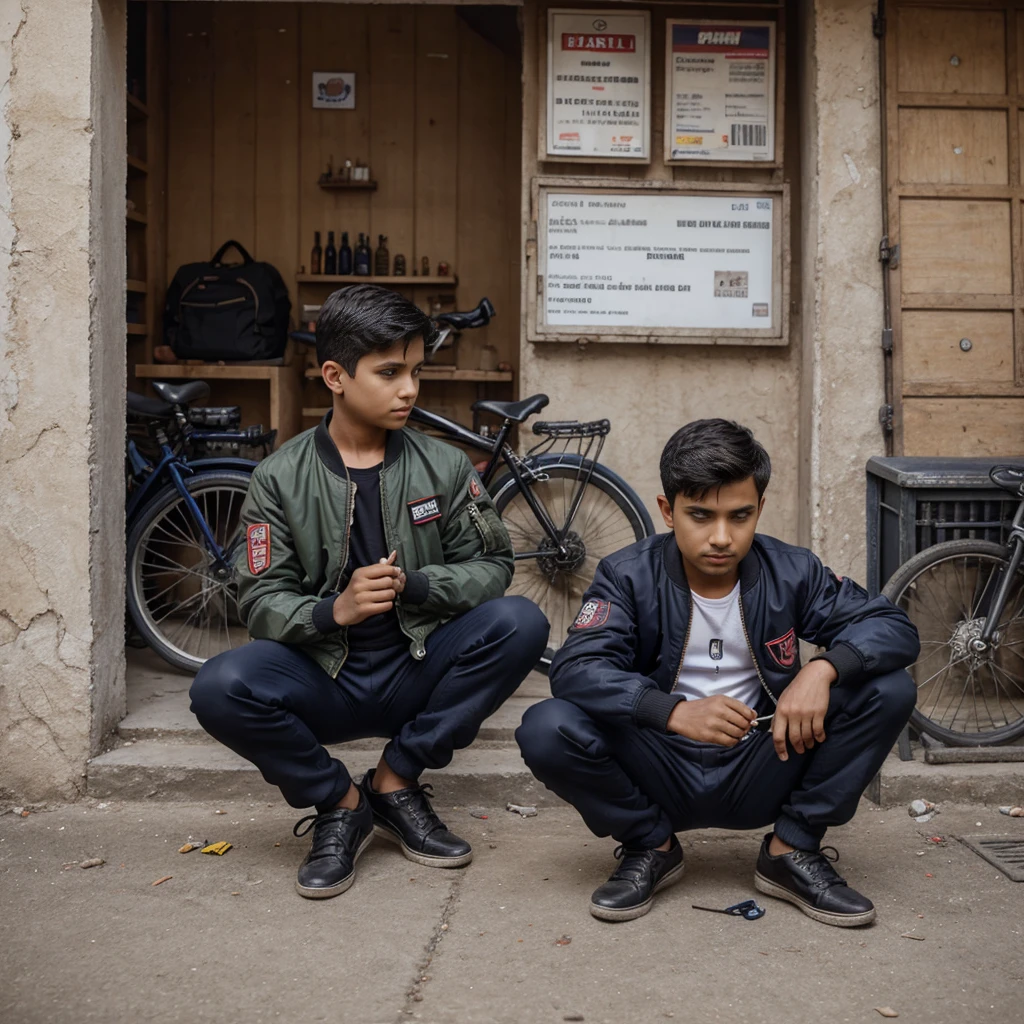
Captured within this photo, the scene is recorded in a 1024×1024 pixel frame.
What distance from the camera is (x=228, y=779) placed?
3.89m

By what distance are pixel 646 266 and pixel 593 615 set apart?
2021 mm

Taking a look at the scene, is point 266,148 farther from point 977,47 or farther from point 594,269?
point 977,47

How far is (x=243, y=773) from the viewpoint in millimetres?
3887

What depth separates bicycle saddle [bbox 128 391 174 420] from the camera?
4945 millimetres

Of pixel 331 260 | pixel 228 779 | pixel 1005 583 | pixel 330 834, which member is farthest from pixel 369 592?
pixel 331 260

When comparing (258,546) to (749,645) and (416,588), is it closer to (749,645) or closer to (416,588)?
(416,588)

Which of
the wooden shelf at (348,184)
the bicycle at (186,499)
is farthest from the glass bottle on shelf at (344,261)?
the bicycle at (186,499)

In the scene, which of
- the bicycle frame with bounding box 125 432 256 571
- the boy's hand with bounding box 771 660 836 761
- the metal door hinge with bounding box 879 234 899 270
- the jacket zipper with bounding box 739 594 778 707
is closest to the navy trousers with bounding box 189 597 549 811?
the jacket zipper with bounding box 739 594 778 707

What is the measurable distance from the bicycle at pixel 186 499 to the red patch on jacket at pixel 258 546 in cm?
160

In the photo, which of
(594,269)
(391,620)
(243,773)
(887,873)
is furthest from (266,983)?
(594,269)

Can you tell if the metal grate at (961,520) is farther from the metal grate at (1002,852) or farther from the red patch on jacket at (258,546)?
the red patch on jacket at (258,546)

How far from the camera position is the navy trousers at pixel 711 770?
112 inches

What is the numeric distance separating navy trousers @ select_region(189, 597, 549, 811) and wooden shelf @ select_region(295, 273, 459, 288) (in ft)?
11.2

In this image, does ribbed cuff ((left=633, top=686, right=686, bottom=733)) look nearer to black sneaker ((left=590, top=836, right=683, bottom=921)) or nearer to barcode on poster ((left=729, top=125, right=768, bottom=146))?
black sneaker ((left=590, top=836, right=683, bottom=921))
